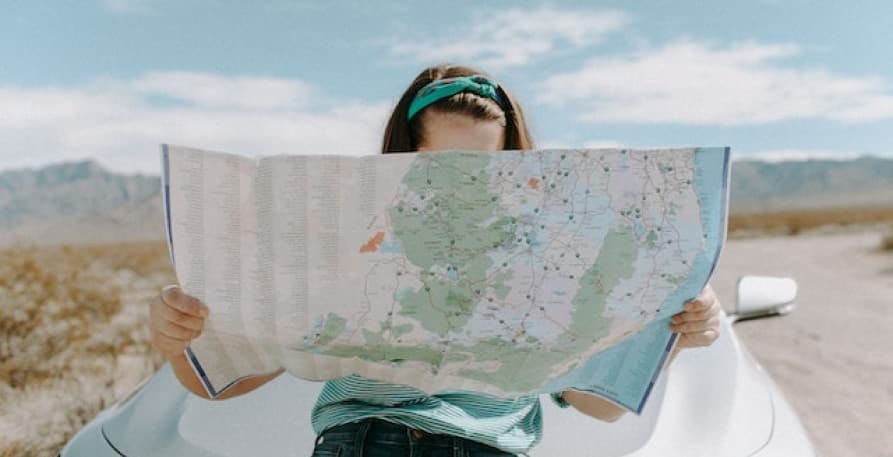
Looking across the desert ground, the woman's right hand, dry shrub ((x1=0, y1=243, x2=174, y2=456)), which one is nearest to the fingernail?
the woman's right hand

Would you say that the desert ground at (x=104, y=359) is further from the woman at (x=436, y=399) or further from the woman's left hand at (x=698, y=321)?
the woman's left hand at (x=698, y=321)

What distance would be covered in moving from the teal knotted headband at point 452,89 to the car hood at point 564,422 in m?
0.75

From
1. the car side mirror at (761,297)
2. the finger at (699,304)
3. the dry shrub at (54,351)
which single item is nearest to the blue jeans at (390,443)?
the finger at (699,304)

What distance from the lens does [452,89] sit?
1.67m

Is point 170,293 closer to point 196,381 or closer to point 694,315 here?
point 196,381

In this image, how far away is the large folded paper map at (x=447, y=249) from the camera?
4.35ft

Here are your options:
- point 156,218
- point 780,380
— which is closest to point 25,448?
point 780,380

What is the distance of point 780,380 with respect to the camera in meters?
5.69

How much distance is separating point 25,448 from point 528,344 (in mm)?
3152

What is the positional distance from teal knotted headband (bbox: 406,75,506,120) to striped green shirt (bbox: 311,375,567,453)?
22.6 inches

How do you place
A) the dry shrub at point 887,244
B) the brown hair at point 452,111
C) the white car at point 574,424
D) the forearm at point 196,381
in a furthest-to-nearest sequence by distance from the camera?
the dry shrub at point 887,244
the white car at point 574,424
the brown hair at point 452,111
the forearm at point 196,381

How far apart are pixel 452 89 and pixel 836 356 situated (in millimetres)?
6009

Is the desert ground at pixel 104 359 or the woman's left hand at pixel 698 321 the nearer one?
the woman's left hand at pixel 698 321

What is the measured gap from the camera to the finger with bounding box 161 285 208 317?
135 centimetres
